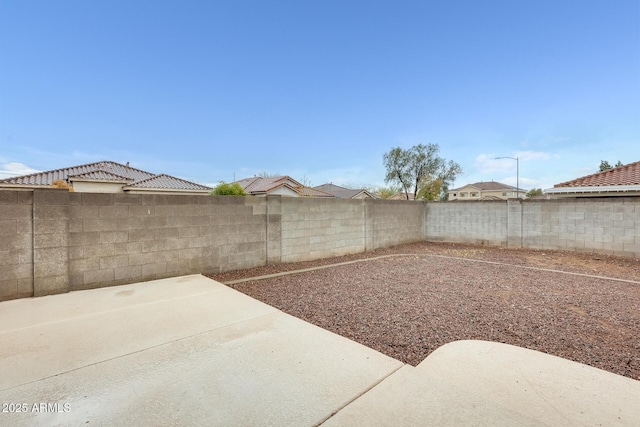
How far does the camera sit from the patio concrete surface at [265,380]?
1.59 m

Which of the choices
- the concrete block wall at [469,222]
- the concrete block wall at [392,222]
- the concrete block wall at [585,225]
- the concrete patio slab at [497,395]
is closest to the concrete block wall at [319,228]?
the concrete block wall at [392,222]

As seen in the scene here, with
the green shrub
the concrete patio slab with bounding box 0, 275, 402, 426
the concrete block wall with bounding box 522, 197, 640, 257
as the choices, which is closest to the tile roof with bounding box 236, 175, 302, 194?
the green shrub

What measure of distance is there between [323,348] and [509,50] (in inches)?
407

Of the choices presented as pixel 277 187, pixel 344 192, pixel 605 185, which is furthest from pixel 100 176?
pixel 344 192

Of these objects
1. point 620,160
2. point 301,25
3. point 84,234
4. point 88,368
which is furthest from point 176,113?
point 620,160

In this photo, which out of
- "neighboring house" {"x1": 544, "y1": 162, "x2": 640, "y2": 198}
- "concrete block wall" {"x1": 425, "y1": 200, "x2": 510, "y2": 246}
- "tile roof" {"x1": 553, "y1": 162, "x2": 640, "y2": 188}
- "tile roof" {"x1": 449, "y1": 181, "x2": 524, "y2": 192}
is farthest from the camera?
"tile roof" {"x1": 449, "y1": 181, "x2": 524, "y2": 192}

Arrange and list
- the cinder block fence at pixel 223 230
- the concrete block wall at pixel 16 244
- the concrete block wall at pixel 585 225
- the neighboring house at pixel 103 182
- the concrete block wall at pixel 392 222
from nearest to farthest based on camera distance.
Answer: the concrete block wall at pixel 16 244 < the cinder block fence at pixel 223 230 < the concrete block wall at pixel 585 225 < the concrete block wall at pixel 392 222 < the neighboring house at pixel 103 182

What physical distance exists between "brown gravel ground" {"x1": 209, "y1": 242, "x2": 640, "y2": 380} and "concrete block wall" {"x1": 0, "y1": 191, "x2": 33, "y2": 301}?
257 centimetres

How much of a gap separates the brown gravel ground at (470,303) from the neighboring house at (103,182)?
34.9 feet

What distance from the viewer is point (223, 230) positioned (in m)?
5.72

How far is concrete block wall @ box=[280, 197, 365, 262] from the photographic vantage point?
686cm

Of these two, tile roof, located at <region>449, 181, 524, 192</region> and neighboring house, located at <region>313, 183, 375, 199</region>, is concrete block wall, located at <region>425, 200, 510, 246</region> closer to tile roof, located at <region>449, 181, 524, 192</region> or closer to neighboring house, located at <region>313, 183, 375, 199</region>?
neighboring house, located at <region>313, 183, 375, 199</region>

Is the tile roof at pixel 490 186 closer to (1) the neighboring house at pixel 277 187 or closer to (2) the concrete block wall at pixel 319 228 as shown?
(1) the neighboring house at pixel 277 187

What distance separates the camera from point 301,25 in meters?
9.45
